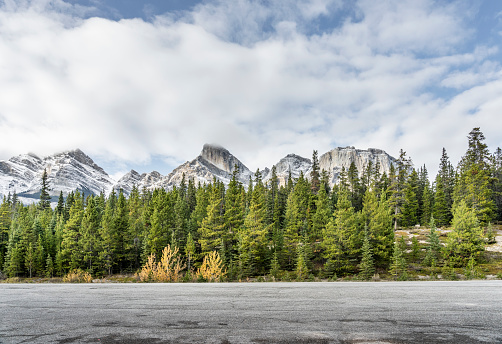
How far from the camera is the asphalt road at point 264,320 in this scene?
3.62 m

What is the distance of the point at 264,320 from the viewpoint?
4434 mm

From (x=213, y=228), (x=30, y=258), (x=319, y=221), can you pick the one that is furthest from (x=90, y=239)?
(x=319, y=221)

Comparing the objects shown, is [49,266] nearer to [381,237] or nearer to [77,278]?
[77,278]

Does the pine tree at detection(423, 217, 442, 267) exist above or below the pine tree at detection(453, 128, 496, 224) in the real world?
below

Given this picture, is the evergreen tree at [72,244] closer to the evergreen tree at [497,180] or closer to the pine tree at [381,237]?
the pine tree at [381,237]

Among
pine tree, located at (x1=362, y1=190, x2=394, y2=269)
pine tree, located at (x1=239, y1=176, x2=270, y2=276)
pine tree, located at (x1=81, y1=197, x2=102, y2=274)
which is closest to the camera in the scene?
pine tree, located at (x1=239, y1=176, x2=270, y2=276)

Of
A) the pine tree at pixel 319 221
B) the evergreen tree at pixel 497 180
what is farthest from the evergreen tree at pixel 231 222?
the evergreen tree at pixel 497 180

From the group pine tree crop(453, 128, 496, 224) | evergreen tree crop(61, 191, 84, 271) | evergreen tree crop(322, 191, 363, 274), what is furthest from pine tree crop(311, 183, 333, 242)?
evergreen tree crop(61, 191, 84, 271)

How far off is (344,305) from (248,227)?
109ft

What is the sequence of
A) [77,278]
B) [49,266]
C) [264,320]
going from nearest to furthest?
1. [264,320]
2. [77,278]
3. [49,266]

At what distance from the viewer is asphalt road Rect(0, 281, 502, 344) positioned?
3.62m

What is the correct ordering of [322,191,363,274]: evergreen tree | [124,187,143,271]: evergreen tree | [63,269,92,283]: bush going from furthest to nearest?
[124,187,143,271]: evergreen tree
[322,191,363,274]: evergreen tree
[63,269,92,283]: bush

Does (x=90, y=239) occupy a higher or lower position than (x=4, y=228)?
lower

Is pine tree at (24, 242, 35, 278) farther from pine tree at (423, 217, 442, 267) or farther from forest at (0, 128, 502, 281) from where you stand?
pine tree at (423, 217, 442, 267)
